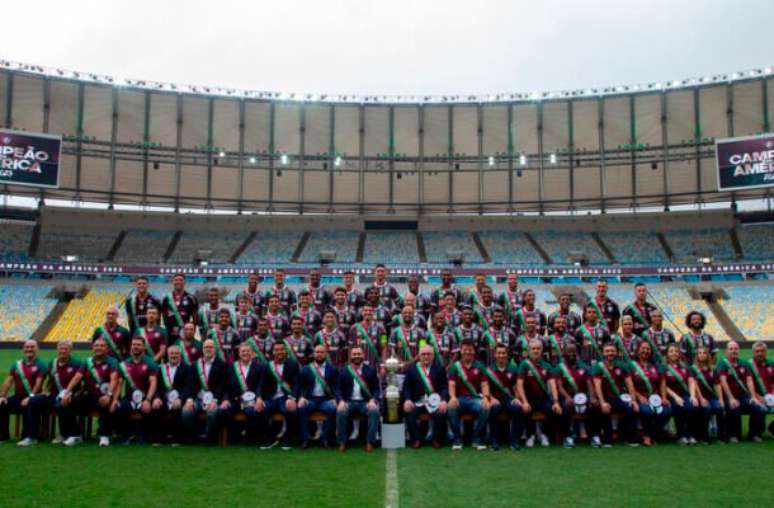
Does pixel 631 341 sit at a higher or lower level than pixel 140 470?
higher

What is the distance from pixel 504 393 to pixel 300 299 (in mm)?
3781

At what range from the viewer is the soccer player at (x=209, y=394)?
8.51m

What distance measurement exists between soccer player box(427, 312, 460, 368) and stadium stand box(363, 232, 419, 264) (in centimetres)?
2803

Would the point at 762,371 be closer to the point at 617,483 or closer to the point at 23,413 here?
the point at 617,483

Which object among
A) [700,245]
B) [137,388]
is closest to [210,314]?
[137,388]

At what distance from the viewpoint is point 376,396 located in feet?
29.1

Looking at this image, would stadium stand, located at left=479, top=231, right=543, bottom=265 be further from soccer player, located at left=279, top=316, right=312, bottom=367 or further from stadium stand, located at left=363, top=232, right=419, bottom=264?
soccer player, located at left=279, top=316, right=312, bottom=367

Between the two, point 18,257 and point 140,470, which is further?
point 18,257

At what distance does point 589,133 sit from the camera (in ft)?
127

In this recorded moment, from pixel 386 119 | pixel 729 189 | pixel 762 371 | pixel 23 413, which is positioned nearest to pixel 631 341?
pixel 762 371

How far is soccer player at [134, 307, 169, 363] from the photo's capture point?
30.9 feet

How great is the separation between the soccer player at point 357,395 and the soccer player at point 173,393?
2043 millimetres

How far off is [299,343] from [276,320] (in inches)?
38.7

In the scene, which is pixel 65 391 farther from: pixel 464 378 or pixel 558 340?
pixel 558 340
